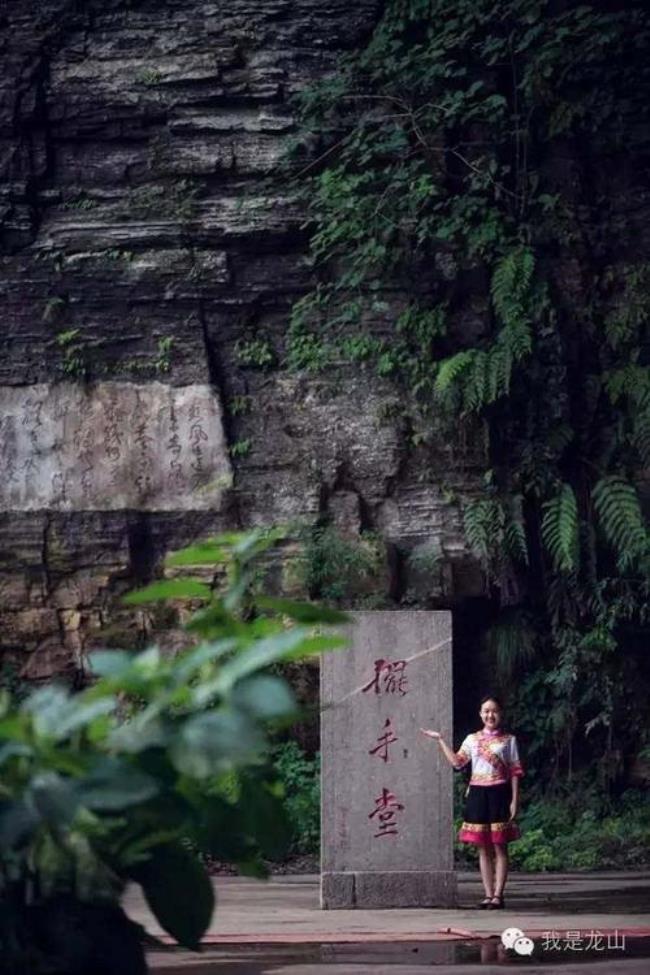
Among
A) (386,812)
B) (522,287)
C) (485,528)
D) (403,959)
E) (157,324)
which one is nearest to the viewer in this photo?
(403,959)

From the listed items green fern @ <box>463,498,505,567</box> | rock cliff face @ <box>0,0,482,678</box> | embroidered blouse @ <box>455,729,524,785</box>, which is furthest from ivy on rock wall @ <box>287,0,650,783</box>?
embroidered blouse @ <box>455,729,524,785</box>

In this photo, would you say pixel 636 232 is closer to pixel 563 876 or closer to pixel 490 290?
pixel 490 290

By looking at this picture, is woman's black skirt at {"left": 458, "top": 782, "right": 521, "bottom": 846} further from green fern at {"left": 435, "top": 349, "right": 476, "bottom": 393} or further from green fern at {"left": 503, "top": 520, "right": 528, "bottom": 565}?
green fern at {"left": 435, "top": 349, "right": 476, "bottom": 393}

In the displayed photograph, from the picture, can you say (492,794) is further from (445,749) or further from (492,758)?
(445,749)

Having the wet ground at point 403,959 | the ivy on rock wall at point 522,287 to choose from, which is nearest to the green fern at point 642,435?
the ivy on rock wall at point 522,287

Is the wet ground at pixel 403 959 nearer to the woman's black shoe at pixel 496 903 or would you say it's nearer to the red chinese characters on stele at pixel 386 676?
the woman's black shoe at pixel 496 903

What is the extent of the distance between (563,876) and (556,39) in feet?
23.8

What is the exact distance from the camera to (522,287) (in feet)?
40.1

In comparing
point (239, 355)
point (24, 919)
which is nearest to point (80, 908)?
point (24, 919)

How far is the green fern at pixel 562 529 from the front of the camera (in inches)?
466

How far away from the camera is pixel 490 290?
12.6 metres

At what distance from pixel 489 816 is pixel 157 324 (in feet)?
21.8

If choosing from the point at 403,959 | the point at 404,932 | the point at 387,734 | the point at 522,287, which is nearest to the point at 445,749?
the point at 387,734

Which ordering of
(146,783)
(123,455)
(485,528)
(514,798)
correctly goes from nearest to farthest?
1. (146,783)
2. (514,798)
3. (485,528)
4. (123,455)
